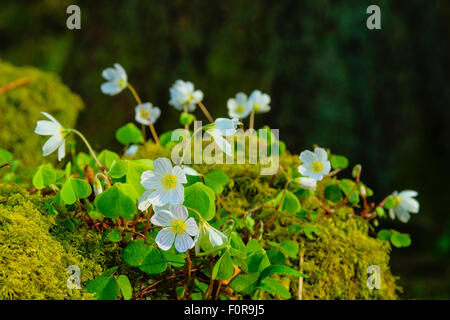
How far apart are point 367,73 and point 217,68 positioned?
113cm

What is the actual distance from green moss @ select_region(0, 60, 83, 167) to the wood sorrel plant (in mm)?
843

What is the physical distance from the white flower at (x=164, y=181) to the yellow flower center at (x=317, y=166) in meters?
0.34

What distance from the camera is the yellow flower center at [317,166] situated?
993mm

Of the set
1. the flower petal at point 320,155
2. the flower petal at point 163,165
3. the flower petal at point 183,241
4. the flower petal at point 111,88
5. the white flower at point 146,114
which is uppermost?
the flower petal at point 111,88

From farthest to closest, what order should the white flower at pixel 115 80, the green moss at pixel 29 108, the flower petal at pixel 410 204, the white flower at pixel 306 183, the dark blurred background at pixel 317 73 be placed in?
the dark blurred background at pixel 317 73 → the green moss at pixel 29 108 → the white flower at pixel 115 80 → the flower petal at pixel 410 204 → the white flower at pixel 306 183

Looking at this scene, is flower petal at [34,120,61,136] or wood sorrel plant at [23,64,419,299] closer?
wood sorrel plant at [23,64,419,299]

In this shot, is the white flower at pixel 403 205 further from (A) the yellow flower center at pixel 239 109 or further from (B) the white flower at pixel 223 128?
(B) the white flower at pixel 223 128

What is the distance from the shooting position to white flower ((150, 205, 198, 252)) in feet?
2.57

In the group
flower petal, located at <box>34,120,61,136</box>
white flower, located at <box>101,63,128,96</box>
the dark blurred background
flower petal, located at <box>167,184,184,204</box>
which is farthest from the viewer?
the dark blurred background

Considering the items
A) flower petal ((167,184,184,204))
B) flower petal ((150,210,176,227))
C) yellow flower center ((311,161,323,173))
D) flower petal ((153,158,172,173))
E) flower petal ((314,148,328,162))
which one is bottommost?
flower petal ((150,210,176,227))

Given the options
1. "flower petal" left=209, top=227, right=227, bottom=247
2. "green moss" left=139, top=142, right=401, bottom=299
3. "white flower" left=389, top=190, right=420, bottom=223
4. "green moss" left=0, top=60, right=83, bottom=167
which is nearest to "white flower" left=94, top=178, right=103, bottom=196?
"flower petal" left=209, top=227, right=227, bottom=247

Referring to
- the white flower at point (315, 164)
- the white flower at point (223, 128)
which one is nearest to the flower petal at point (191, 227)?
the white flower at point (223, 128)

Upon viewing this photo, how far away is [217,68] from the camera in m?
3.62

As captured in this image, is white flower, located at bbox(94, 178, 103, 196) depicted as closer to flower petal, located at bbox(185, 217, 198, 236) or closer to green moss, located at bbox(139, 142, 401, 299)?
flower petal, located at bbox(185, 217, 198, 236)
